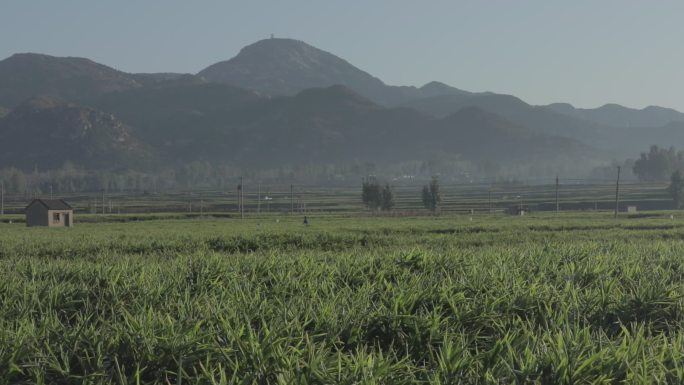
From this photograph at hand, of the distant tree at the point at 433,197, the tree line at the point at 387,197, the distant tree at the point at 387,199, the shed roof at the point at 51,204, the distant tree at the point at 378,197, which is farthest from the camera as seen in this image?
the distant tree at the point at 378,197

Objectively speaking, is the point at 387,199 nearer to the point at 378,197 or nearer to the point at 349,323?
the point at 378,197

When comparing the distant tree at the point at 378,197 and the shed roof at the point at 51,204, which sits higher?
the shed roof at the point at 51,204

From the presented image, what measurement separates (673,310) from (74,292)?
10064mm

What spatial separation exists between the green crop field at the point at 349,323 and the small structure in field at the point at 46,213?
57.6 meters

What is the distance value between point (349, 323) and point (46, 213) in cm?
6743

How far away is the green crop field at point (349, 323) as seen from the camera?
6.79 m

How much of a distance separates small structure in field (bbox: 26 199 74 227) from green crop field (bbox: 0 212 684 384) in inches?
2269

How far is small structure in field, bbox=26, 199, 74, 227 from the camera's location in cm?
6831

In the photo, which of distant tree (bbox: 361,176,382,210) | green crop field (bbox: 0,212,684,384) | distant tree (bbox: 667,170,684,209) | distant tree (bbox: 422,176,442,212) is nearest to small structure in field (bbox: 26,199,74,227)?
green crop field (bbox: 0,212,684,384)

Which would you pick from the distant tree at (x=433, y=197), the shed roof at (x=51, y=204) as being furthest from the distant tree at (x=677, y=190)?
the shed roof at (x=51, y=204)

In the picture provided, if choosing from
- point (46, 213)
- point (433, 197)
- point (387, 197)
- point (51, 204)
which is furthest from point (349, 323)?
point (387, 197)

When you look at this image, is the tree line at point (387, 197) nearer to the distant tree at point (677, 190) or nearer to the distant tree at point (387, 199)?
the distant tree at point (387, 199)

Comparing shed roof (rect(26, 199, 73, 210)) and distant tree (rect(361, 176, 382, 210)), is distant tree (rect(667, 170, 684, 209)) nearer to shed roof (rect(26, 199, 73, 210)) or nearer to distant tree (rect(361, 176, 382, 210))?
distant tree (rect(361, 176, 382, 210))

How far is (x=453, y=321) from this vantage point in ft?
30.3
